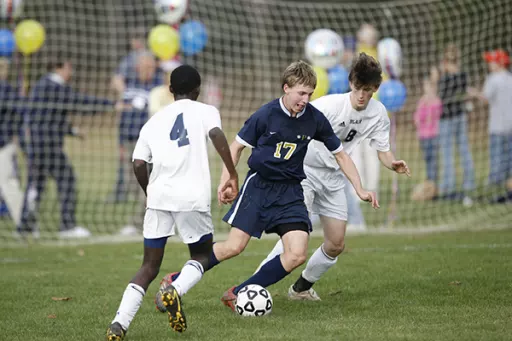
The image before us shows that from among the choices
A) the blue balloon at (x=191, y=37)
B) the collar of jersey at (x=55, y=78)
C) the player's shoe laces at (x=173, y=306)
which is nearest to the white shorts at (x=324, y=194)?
the player's shoe laces at (x=173, y=306)

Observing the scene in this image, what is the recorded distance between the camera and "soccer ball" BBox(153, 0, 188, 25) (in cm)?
1186

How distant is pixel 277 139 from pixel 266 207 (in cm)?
48

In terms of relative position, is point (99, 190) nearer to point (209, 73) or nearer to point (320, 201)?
point (209, 73)

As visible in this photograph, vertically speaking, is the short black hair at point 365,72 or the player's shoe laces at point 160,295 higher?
the short black hair at point 365,72

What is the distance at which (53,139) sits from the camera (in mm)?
11164

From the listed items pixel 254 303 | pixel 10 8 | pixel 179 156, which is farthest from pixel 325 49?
pixel 179 156

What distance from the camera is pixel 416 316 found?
5613mm

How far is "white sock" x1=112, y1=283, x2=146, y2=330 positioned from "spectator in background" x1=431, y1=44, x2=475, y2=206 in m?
7.96

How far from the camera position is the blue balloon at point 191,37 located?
38.4 ft

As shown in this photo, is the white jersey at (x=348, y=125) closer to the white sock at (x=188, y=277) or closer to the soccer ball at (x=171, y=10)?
the white sock at (x=188, y=277)

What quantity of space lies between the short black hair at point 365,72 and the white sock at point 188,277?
1885mm

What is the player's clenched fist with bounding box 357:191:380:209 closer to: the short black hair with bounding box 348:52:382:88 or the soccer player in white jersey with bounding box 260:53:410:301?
the soccer player in white jersey with bounding box 260:53:410:301

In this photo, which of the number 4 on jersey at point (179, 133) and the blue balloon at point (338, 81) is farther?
the blue balloon at point (338, 81)

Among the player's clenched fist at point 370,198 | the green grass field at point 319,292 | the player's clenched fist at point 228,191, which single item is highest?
the player's clenched fist at point 228,191
